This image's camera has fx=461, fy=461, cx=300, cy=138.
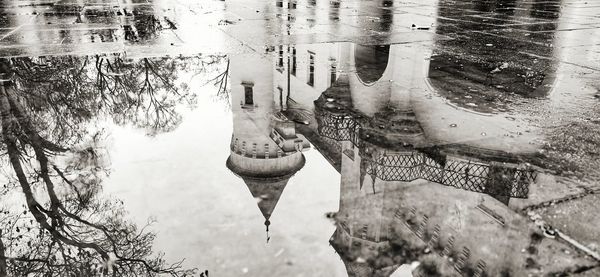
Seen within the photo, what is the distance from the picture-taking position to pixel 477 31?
1151 centimetres

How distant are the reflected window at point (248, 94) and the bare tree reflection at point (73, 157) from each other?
2.47 ft

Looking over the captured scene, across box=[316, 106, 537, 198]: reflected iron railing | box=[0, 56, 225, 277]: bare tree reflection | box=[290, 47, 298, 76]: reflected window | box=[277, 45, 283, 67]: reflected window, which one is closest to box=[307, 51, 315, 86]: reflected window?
box=[290, 47, 298, 76]: reflected window

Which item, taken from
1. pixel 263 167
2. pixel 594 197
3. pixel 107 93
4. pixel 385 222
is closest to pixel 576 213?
pixel 594 197

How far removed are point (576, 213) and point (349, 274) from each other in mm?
1782

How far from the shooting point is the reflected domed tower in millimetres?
3646

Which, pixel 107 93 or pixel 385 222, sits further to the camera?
pixel 107 93

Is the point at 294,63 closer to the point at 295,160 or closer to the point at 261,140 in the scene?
the point at 261,140

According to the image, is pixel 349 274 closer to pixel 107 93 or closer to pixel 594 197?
pixel 594 197

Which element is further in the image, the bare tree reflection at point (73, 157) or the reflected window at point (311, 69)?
the reflected window at point (311, 69)

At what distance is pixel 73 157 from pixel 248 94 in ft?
8.19

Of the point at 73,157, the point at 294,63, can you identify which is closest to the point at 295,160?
the point at 73,157

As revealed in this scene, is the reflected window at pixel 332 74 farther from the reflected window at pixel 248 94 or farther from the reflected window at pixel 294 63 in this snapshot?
the reflected window at pixel 248 94

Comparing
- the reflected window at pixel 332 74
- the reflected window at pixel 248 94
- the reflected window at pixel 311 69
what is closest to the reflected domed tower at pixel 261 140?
the reflected window at pixel 248 94

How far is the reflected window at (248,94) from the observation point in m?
5.68
